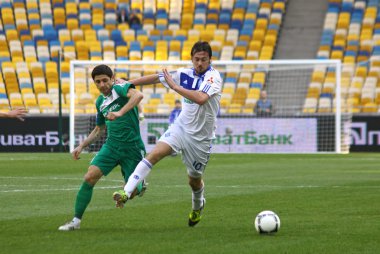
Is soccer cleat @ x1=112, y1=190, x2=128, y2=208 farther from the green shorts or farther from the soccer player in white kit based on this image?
the green shorts

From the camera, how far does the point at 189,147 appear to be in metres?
10.3

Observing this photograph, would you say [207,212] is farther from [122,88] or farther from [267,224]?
[267,224]

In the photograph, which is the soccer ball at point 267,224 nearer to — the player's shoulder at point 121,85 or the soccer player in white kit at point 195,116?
the soccer player in white kit at point 195,116

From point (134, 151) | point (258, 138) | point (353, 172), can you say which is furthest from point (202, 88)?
point (258, 138)

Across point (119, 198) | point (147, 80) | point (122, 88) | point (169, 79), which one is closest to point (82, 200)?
point (119, 198)

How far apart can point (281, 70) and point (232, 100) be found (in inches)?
82.2

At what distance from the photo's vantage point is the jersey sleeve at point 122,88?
10258 millimetres

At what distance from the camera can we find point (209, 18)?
→ 38625 millimetres

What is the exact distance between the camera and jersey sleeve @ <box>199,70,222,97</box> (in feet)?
33.1

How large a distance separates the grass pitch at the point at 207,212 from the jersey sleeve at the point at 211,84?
4.86 ft

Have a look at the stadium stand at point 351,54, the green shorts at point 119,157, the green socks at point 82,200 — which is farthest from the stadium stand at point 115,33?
the green socks at point 82,200

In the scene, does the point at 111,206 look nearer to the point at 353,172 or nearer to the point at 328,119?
the point at 353,172

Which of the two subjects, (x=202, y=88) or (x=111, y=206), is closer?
(x=202, y=88)

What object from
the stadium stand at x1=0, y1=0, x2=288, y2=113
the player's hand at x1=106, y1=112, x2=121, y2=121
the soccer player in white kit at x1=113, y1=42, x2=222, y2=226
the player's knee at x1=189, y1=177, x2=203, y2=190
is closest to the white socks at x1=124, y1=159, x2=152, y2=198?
the soccer player in white kit at x1=113, y1=42, x2=222, y2=226
